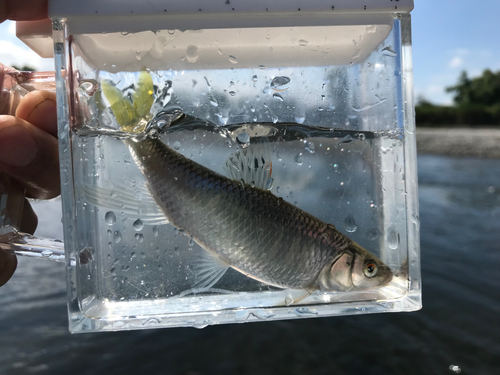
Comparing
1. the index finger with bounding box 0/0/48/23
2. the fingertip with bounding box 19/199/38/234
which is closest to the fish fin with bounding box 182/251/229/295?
the fingertip with bounding box 19/199/38/234

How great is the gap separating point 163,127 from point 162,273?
36 centimetres

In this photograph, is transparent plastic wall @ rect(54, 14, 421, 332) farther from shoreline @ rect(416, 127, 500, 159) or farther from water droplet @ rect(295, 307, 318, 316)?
shoreline @ rect(416, 127, 500, 159)

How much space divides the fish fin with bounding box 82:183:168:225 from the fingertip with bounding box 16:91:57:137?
1.13 feet

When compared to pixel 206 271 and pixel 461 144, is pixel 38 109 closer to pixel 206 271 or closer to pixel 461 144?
pixel 206 271

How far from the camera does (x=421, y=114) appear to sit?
22.1m

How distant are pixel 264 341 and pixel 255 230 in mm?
2033

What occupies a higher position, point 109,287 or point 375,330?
point 109,287

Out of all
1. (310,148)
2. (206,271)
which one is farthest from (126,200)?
(310,148)

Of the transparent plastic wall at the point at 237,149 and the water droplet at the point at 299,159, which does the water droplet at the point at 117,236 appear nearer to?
the transparent plastic wall at the point at 237,149

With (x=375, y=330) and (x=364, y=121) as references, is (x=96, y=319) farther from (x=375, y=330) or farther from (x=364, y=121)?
(x=375, y=330)

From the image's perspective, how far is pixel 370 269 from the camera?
75cm

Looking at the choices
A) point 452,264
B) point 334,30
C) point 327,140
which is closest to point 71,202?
point 327,140

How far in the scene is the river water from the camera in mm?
2172

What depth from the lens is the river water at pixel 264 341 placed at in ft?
7.13
